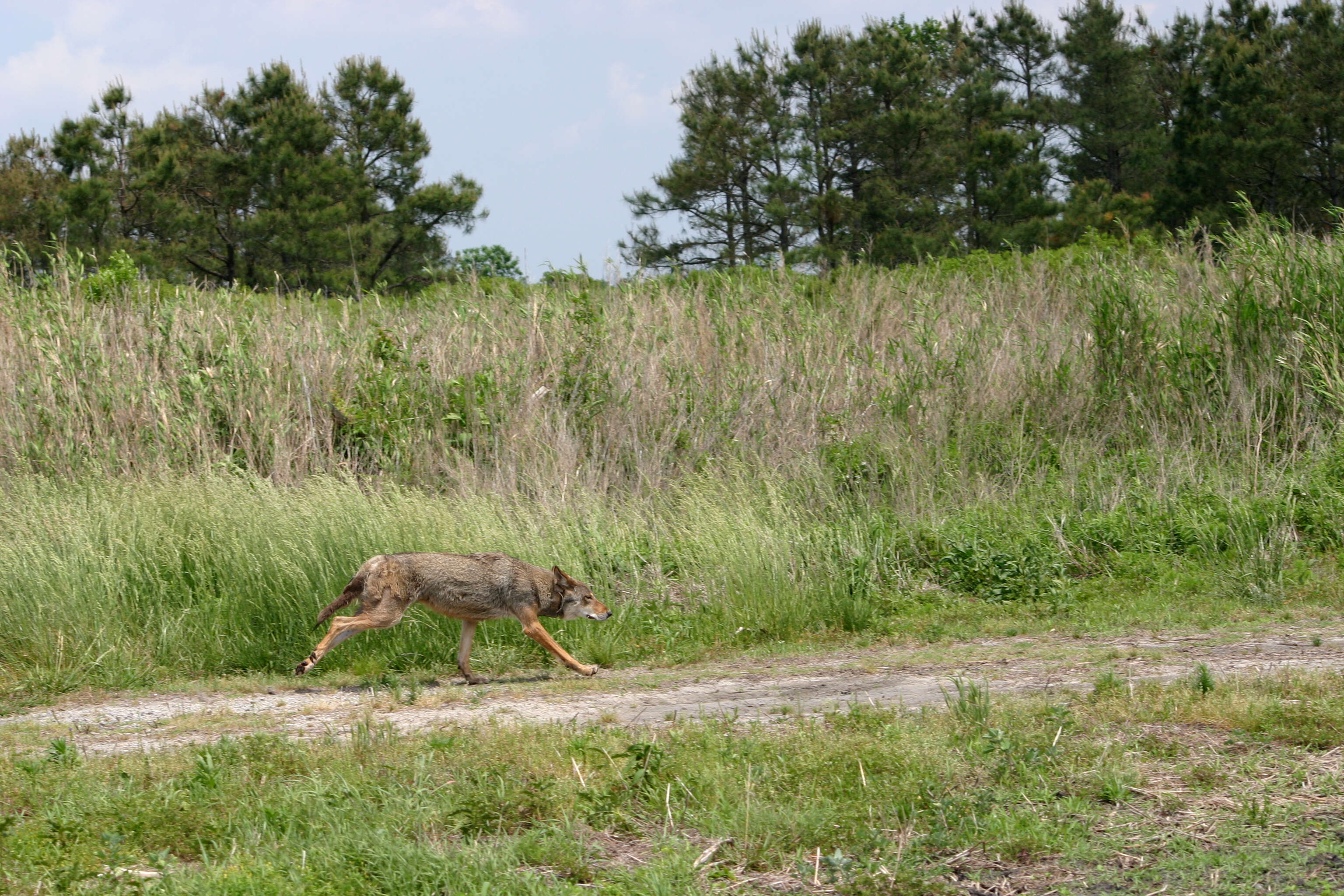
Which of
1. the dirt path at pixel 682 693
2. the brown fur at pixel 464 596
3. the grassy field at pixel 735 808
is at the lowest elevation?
the dirt path at pixel 682 693

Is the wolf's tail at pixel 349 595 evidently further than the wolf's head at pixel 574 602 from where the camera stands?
No

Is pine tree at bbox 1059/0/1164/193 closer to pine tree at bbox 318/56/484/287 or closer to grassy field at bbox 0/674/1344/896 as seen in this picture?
pine tree at bbox 318/56/484/287

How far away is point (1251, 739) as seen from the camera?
5688mm

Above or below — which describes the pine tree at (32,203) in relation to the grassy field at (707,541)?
above

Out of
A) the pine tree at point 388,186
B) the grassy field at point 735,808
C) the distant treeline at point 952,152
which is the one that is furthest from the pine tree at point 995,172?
the grassy field at point 735,808

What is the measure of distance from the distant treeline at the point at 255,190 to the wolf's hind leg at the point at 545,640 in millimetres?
24457

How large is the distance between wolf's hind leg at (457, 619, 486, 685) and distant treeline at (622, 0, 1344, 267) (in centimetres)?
2491

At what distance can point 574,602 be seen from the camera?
887cm

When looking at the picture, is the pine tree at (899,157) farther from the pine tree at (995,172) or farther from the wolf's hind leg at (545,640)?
the wolf's hind leg at (545,640)

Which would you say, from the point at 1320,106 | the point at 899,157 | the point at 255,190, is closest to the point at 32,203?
the point at 255,190

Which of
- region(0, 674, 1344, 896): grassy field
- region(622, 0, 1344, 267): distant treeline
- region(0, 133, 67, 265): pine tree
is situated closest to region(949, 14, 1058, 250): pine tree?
region(622, 0, 1344, 267): distant treeline

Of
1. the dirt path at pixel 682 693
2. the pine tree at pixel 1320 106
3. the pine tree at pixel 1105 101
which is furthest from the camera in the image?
the pine tree at pixel 1105 101

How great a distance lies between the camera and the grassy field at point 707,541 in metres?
4.73

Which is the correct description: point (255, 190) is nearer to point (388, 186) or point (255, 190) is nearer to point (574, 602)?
point (388, 186)
